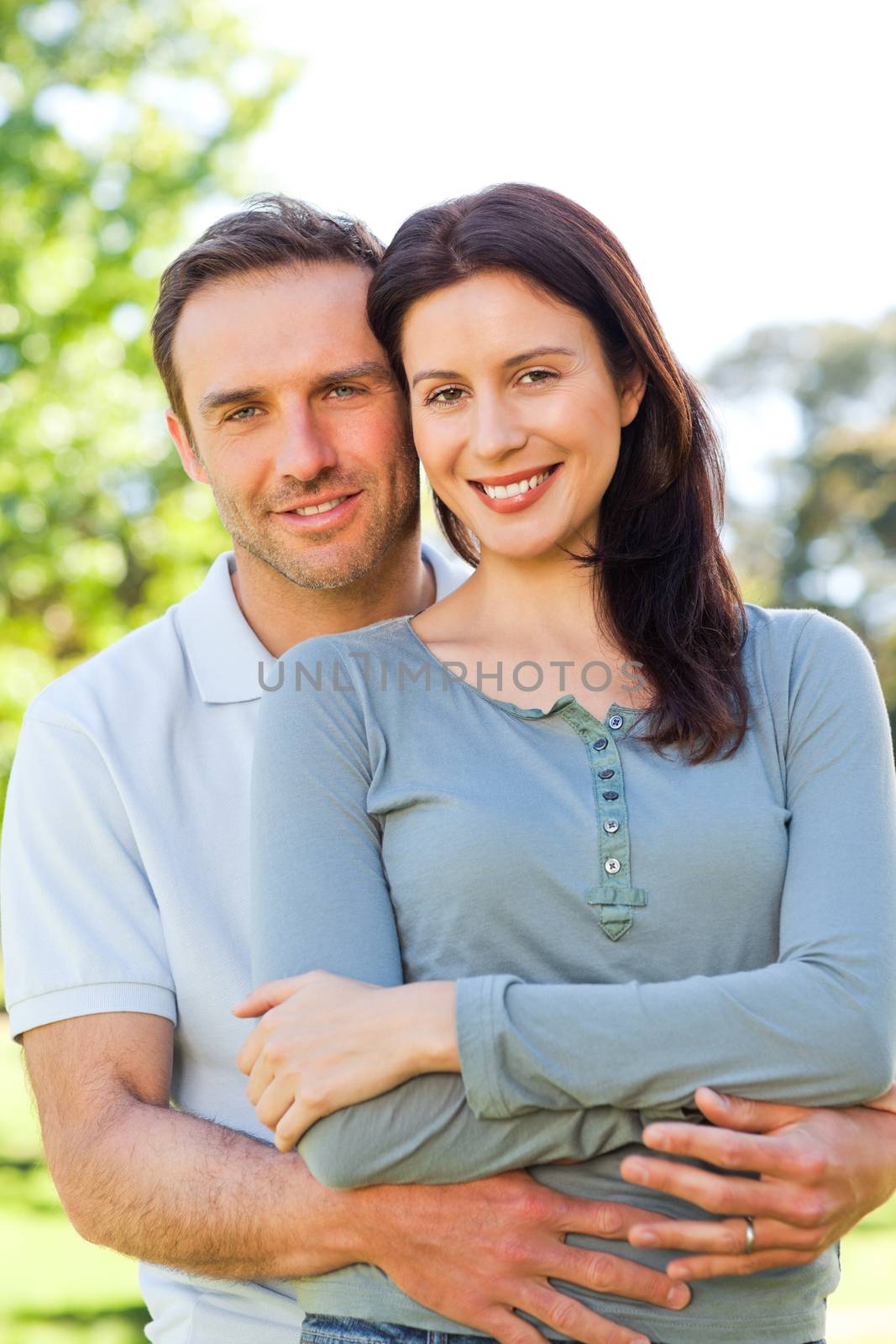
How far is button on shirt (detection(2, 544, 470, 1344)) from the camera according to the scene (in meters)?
2.45

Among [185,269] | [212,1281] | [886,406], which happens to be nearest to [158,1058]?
[212,1281]

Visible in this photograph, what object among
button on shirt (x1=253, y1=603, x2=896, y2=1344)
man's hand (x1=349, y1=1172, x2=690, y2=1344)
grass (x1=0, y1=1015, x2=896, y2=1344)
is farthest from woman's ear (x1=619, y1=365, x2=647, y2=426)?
grass (x1=0, y1=1015, x2=896, y2=1344)

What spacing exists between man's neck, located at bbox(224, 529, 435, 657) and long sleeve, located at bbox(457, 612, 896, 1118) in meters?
1.29

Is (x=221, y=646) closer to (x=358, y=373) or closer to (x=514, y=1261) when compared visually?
(x=358, y=373)

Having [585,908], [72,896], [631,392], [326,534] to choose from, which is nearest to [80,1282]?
[72,896]

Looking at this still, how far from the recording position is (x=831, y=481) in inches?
727

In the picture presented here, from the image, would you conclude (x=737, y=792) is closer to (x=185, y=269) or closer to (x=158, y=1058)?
(x=158, y=1058)

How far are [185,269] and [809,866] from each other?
6.01ft

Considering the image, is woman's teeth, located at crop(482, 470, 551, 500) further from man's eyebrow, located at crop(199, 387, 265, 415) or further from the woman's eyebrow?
man's eyebrow, located at crop(199, 387, 265, 415)

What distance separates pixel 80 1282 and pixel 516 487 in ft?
16.0

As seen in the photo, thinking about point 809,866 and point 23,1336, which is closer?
point 809,866

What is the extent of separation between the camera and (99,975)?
96.0 inches

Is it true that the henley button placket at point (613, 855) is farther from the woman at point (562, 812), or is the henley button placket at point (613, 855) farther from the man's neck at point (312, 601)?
the man's neck at point (312, 601)

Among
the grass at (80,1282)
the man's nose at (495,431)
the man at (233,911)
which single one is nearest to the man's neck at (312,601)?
the man at (233,911)
